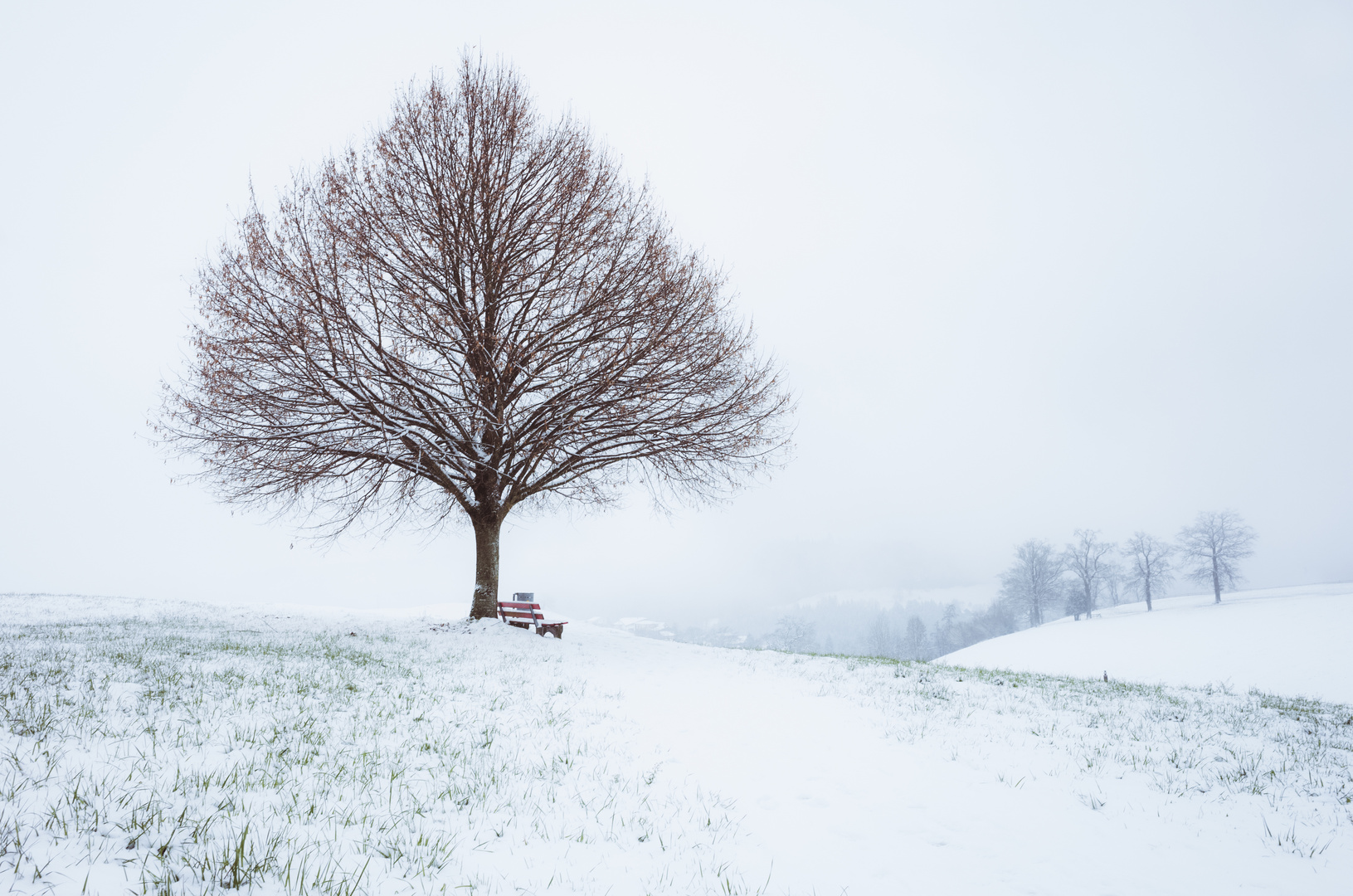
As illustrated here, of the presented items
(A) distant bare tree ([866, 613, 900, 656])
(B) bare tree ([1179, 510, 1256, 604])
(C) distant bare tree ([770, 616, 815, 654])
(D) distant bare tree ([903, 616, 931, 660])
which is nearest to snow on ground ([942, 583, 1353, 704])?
(B) bare tree ([1179, 510, 1256, 604])

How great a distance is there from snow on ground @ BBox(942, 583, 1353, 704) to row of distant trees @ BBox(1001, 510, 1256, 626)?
7922mm

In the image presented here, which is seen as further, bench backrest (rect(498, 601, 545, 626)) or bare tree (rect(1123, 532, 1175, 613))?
bare tree (rect(1123, 532, 1175, 613))

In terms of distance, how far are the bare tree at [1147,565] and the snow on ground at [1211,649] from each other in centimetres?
1155

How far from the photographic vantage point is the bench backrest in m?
14.5

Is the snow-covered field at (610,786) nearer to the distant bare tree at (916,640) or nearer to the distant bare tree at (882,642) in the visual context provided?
the distant bare tree at (916,640)

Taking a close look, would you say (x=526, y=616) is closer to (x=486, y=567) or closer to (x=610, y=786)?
(x=486, y=567)

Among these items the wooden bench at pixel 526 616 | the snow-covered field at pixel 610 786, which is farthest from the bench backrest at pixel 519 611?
the snow-covered field at pixel 610 786

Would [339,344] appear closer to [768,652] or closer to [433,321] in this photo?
[433,321]

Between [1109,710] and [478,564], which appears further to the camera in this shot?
[478,564]

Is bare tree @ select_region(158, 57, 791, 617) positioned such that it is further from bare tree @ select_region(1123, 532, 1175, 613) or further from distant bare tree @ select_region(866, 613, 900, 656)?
distant bare tree @ select_region(866, 613, 900, 656)

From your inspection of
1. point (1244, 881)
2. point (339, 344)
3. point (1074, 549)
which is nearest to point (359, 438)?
point (339, 344)

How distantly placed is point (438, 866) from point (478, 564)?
11.6 meters

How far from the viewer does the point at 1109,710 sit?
337 inches

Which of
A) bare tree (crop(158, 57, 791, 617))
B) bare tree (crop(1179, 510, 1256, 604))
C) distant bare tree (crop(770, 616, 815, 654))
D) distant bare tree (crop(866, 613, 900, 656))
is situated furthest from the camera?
distant bare tree (crop(866, 613, 900, 656))
